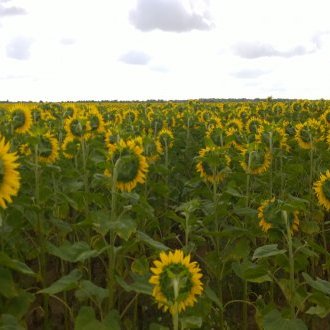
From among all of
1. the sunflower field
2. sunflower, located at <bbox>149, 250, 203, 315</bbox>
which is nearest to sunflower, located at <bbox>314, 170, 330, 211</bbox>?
the sunflower field

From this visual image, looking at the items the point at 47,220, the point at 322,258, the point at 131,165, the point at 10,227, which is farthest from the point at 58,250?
the point at 322,258

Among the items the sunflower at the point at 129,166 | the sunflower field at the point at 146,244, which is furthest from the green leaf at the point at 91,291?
the sunflower at the point at 129,166

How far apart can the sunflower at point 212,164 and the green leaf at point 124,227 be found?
1.57m

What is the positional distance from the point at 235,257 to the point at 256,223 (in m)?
0.63

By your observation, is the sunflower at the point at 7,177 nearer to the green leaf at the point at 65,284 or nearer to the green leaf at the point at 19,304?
the green leaf at the point at 65,284

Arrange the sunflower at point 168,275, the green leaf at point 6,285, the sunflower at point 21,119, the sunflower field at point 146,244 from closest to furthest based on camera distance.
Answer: the sunflower at point 168,275, the green leaf at point 6,285, the sunflower field at point 146,244, the sunflower at point 21,119

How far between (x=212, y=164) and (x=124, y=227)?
1.73m

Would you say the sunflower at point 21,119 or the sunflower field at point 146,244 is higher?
the sunflower at point 21,119

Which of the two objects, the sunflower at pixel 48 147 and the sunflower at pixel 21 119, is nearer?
the sunflower at pixel 48 147

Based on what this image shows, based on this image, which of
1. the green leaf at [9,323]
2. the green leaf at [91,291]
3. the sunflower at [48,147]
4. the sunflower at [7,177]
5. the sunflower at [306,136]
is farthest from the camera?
the sunflower at [306,136]

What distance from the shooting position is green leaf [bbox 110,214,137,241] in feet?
10.7

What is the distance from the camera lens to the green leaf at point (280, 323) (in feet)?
10.0

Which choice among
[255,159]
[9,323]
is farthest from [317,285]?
[255,159]

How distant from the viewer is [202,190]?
203 inches
